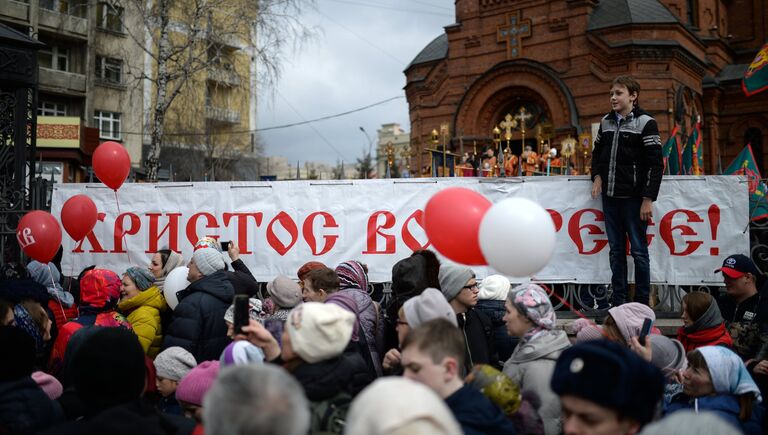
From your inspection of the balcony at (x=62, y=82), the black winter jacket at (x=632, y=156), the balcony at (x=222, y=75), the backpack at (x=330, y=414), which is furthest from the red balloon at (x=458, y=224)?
the balcony at (x=62, y=82)

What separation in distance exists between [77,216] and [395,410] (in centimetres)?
628

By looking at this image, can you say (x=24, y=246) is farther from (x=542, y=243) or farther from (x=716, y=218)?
(x=716, y=218)

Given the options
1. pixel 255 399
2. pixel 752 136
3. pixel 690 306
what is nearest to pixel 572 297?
pixel 690 306

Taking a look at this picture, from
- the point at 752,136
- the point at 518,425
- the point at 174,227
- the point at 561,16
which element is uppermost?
the point at 561,16

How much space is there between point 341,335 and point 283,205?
486cm

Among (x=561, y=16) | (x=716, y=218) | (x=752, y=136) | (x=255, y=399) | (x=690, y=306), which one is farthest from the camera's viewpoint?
(x=752, y=136)

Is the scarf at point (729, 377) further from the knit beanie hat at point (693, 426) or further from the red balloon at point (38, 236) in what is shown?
the red balloon at point (38, 236)

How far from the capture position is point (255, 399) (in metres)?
2.26

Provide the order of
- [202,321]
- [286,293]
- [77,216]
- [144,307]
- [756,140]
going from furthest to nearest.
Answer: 1. [756,140]
2. [77,216]
3. [144,307]
4. [286,293]
5. [202,321]

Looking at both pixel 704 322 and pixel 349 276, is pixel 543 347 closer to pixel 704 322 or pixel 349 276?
pixel 704 322

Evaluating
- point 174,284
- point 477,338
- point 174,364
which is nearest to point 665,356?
point 477,338

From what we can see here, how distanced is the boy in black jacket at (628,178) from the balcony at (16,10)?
31.7m

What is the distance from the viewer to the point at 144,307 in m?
5.65

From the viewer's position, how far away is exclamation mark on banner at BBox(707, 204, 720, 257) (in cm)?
711
